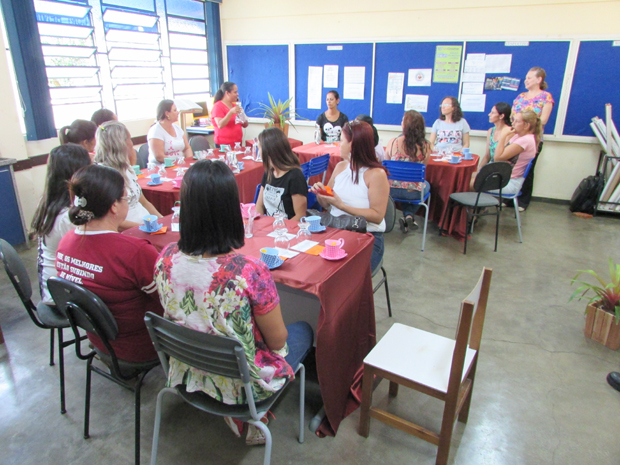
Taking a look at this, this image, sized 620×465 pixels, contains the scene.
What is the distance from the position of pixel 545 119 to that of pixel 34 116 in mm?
5813

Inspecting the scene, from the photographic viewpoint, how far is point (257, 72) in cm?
679

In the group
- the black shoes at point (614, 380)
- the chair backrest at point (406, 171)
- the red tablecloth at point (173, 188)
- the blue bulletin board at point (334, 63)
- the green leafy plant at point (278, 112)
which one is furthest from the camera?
the green leafy plant at point (278, 112)

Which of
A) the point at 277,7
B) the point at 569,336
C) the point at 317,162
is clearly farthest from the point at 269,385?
the point at 277,7

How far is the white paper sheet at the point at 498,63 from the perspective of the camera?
527 cm

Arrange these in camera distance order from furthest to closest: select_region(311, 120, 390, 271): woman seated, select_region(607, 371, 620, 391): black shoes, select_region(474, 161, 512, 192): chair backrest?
select_region(474, 161, 512, 192): chair backrest < select_region(311, 120, 390, 271): woman seated < select_region(607, 371, 620, 391): black shoes

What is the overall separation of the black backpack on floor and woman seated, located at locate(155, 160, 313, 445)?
5.07m

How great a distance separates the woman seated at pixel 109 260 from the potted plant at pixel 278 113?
4.56m

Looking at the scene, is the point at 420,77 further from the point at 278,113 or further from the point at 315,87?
the point at 278,113

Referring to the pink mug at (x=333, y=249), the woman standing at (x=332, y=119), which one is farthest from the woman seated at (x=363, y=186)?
the woman standing at (x=332, y=119)

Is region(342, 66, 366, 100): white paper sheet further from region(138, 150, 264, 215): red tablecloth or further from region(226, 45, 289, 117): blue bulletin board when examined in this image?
region(138, 150, 264, 215): red tablecloth

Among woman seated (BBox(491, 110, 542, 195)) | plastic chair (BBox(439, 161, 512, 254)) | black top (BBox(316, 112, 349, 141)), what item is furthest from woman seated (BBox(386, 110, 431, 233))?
black top (BBox(316, 112, 349, 141))

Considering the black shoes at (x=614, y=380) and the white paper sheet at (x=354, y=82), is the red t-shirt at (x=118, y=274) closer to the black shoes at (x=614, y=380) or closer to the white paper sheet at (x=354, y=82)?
the black shoes at (x=614, y=380)

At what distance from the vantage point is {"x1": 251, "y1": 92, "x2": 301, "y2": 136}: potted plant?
20.1 feet

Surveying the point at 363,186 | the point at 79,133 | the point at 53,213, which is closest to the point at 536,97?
the point at 363,186
